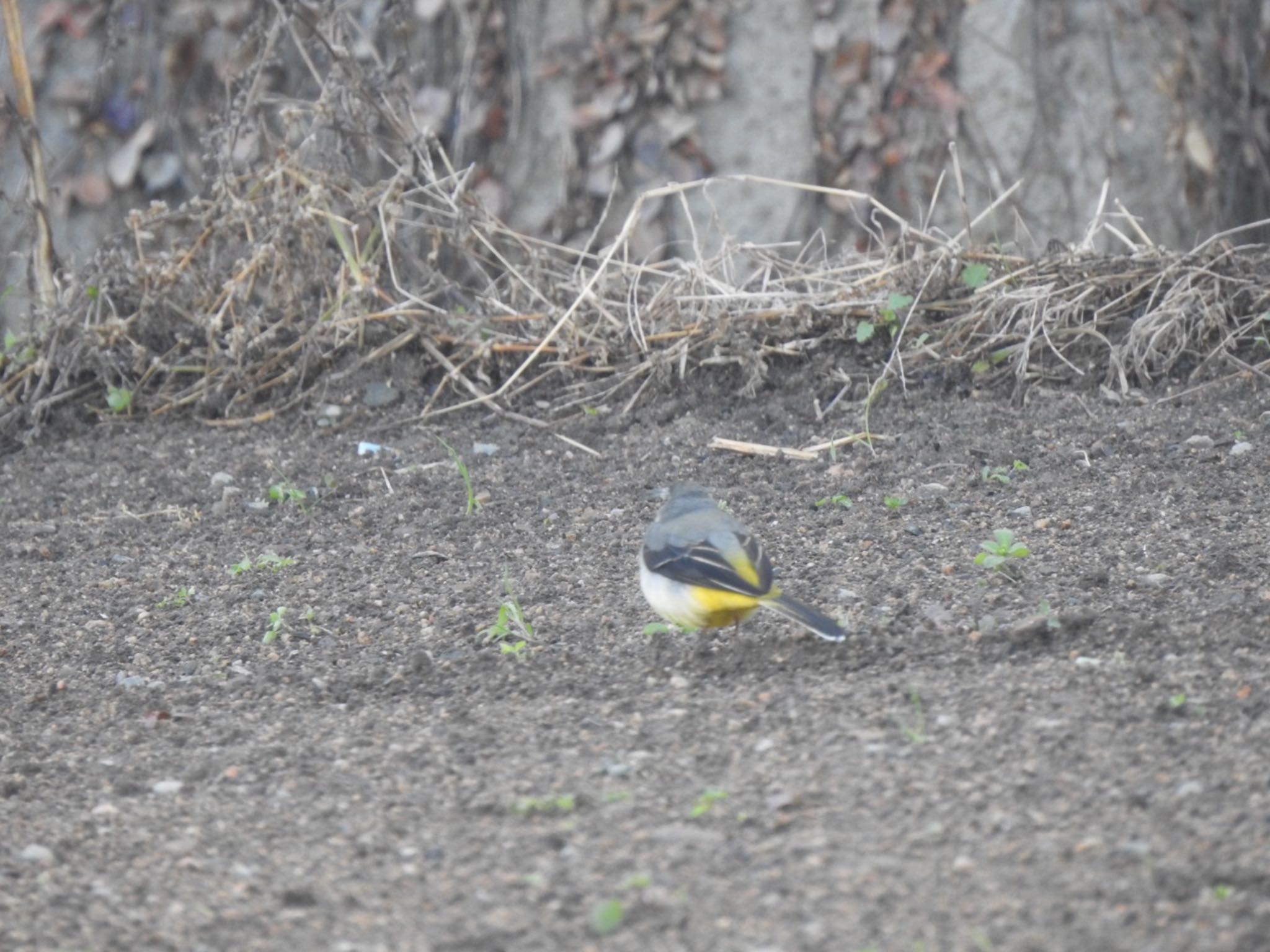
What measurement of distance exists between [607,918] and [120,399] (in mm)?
4258

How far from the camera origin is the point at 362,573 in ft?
15.2

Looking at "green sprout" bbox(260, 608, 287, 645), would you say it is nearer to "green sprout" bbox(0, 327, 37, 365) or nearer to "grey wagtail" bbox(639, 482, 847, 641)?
"grey wagtail" bbox(639, 482, 847, 641)

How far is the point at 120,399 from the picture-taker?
19.9 ft

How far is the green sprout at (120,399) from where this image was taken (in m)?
6.07

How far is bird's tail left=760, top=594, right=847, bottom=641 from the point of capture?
348 cm

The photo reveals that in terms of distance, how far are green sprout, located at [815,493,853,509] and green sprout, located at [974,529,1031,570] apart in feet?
2.09

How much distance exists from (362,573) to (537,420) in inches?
49.9

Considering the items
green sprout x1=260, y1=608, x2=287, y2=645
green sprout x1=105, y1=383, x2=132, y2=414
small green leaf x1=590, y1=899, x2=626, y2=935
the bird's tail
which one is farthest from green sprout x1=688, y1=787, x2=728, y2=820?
green sprout x1=105, y1=383, x2=132, y2=414

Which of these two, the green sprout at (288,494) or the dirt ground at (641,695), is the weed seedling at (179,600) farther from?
the green sprout at (288,494)

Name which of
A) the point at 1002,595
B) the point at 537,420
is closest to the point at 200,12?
the point at 537,420

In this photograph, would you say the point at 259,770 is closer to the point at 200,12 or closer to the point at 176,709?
the point at 176,709

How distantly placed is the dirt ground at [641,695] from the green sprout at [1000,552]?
48 mm

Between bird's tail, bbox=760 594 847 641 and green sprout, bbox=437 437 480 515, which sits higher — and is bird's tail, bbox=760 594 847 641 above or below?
above

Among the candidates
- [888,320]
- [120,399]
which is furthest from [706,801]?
[120,399]
